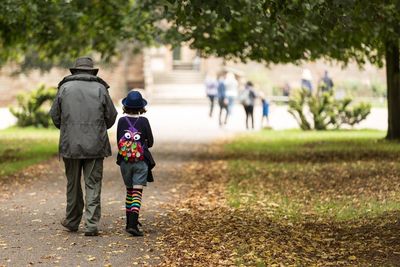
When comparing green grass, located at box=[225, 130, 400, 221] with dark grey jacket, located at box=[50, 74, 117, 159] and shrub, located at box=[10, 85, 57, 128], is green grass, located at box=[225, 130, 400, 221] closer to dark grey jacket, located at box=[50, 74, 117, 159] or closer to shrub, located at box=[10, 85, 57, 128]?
dark grey jacket, located at box=[50, 74, 117, 159]

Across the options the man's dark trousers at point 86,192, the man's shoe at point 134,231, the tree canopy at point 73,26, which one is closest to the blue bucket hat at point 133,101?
the man's dark trousers at point 86,192

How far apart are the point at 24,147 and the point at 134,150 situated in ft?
49.0

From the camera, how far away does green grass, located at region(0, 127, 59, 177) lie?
63.9ft

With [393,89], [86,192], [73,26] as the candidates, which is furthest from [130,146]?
[393,89]

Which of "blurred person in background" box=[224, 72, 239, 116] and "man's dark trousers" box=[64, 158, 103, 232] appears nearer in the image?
"man's dark trousers" box=[64, 158, 103, 232]

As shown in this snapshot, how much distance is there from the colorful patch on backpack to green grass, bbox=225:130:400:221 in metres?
2.44

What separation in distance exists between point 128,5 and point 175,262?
595 inches

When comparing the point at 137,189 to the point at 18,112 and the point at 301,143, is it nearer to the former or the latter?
the point at 301,143

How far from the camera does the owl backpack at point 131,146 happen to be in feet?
33.3

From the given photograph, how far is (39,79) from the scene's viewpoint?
57500 millimetres

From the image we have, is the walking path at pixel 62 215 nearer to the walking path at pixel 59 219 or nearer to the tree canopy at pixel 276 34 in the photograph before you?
the walking path at pixel 59 219

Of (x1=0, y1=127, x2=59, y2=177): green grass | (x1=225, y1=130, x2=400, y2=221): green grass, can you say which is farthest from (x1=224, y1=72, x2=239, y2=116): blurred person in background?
(x1=225, y1=130, x2=400, y2=221): green grass

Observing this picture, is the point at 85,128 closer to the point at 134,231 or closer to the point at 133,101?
the point at 133,101

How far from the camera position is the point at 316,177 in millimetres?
16844
